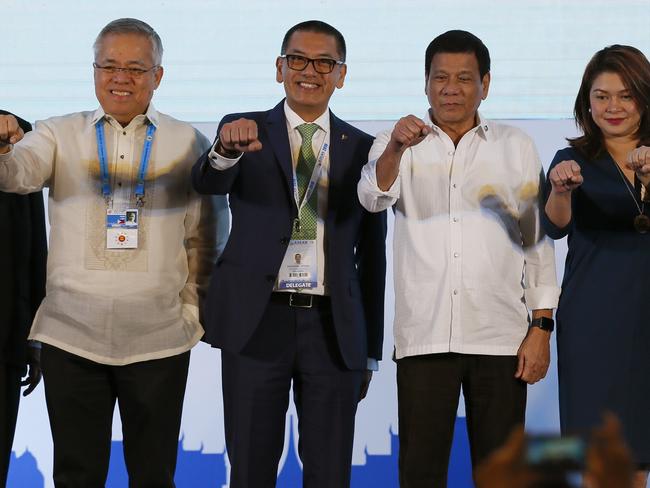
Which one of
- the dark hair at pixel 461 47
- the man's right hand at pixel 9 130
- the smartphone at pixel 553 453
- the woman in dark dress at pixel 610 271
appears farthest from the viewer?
the dark hair at pixel 461 47

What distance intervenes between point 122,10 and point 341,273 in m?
1.71

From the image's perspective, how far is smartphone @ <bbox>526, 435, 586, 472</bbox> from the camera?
768 millimetres

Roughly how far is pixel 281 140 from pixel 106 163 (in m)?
0.48

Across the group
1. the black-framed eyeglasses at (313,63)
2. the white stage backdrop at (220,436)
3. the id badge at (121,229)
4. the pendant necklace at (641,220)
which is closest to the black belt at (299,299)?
the id badge at (121,229)

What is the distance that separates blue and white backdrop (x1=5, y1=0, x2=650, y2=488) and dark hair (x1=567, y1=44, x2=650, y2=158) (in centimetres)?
89

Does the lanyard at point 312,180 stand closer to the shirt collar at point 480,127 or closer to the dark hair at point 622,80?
the shirt collar at point 480,127

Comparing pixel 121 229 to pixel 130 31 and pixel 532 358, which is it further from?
pixel 532 358

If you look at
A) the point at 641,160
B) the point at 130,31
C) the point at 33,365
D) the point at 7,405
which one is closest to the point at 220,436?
the point at 33,365

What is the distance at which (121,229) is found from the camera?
8.69ft

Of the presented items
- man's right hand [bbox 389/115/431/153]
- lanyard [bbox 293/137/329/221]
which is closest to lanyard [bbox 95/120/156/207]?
lanyard [bbox 293/137/329/221]

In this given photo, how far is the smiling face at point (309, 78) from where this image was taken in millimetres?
2750

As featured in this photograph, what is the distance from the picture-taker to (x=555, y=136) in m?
3.73

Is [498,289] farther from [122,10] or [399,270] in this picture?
[122,10]

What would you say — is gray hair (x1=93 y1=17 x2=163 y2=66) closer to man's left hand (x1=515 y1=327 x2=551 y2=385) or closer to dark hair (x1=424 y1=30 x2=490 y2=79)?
dark hair (x1=424 y1=30 x2=490 y2=79)
